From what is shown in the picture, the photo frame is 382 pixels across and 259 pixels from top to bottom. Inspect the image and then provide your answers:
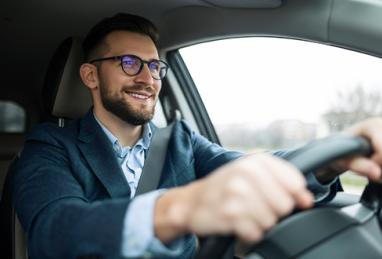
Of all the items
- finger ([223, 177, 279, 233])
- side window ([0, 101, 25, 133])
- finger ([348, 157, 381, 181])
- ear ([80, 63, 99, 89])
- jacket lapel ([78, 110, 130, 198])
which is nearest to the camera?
finger ([223, 177, 279, 233])

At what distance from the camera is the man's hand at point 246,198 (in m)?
0.52

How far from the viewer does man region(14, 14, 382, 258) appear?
1.77 feet

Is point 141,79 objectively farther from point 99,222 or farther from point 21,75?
point 21,75

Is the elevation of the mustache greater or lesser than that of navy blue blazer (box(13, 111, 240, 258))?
greater

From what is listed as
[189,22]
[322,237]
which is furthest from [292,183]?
[189,22]

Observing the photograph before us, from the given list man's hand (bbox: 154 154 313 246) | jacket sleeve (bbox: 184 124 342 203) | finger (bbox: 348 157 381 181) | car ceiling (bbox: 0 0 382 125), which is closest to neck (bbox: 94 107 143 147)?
jacket sleeve (bbox: 184 124 342 203)

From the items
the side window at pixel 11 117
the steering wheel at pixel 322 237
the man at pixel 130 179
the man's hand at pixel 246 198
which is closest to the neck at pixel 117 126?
the man at pixel 130 179

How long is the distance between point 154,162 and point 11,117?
1.66m

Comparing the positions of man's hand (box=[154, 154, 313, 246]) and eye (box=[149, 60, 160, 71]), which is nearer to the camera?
man's hand (box=[154, 154, 313, 246])

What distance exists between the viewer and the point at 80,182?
4.40 ft

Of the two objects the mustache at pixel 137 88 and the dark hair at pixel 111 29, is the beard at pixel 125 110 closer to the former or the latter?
the mustache at pixel 137 88

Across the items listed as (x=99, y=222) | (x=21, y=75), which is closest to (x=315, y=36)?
(x=99, y=222)

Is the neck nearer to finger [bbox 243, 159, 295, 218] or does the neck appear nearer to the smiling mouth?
the smiling mouth

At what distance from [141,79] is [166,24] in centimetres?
57
